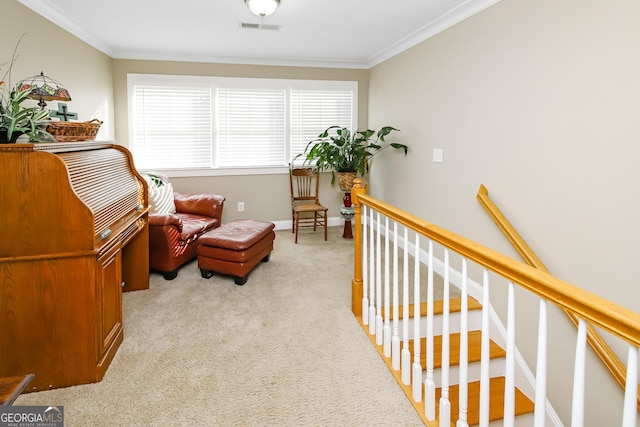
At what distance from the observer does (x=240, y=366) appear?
2.45 m

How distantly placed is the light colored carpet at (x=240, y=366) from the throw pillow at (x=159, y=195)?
2.94 ft

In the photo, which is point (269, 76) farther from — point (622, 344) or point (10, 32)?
point (622, 344)

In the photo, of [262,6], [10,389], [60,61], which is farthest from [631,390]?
[60,61]

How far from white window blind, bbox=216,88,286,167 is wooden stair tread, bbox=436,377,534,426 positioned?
13.1 ft

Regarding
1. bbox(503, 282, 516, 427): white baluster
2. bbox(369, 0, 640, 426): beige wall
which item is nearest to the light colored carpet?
bbox(503, 282, 516, 427): white baluster

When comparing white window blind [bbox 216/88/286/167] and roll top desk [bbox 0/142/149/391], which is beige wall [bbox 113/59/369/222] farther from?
roll top desk [bbox 0/142/149/391]

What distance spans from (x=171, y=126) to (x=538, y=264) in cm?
456

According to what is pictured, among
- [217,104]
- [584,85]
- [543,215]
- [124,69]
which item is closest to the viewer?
[584,85]

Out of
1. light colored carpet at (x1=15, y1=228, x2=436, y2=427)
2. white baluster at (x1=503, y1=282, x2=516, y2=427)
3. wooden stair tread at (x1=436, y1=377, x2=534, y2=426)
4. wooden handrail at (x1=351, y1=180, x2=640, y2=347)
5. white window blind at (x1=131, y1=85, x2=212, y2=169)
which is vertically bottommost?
wooden stair tread at (x1=436, y1=377, x2=534, y2=426)

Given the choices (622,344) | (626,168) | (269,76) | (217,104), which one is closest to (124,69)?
(217,104)

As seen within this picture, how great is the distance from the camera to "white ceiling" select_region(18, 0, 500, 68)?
11.3 ft

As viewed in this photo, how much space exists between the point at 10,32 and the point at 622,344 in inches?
171

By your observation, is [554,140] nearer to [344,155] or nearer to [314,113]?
[344,155]

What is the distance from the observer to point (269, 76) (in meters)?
5.63
